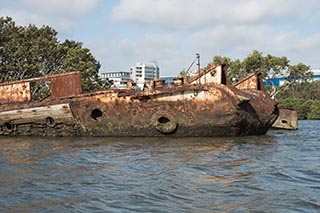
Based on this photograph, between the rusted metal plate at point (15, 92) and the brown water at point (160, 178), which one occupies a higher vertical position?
the rusted metal plate at point (15, 92)

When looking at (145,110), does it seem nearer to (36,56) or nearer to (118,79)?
(118,79)

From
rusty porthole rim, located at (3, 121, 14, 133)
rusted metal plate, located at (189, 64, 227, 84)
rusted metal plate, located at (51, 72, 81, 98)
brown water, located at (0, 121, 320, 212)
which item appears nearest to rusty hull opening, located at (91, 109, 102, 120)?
rusted metal plate, located at (51, 72, 81, 98)

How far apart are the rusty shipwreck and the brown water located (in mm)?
1267

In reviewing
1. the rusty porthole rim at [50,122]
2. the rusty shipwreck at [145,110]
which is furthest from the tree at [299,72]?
the rusty porthole rim at [50,122]

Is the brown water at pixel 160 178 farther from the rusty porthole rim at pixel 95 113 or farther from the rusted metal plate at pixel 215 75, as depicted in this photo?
the rusted metal plate at pixel 215 75

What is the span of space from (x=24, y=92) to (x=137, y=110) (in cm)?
364

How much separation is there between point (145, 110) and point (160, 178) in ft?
16.0

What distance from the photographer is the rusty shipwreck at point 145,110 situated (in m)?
9.70

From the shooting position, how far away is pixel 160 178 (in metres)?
5.18

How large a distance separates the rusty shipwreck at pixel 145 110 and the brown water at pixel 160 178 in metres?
1.27

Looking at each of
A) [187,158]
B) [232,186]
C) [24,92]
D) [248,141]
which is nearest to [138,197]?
[232,186]

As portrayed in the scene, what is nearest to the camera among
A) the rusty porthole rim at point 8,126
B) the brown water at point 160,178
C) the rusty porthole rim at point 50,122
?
the brown water at point 160,178

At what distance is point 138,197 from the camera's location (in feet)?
13.9

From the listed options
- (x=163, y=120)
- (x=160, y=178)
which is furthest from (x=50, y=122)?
(x=160, y=178)
